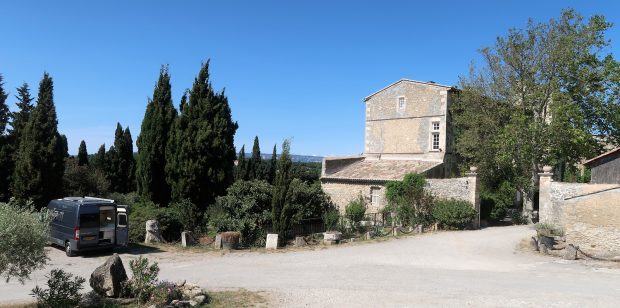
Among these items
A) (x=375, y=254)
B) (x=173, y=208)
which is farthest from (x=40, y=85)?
(x=375, y=254)

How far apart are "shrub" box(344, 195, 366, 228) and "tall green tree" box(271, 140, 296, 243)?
4320mm

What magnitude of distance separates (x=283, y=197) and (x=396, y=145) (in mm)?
15269

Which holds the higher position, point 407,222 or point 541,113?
point 541,113

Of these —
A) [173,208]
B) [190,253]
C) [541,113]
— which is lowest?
[190,253]

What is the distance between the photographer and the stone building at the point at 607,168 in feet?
65.0

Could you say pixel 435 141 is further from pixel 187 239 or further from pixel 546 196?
pixel 187 239

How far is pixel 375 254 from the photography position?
54.4ft

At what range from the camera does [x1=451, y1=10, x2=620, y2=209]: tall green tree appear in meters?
24.1

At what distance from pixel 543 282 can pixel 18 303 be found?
12975 millimetres

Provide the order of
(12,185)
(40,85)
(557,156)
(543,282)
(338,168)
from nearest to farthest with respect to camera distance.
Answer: (543,282)
(12,185)
(40,85)
(557,156)
(338,168)

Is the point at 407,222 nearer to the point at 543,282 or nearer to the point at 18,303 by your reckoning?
the point at 543,282

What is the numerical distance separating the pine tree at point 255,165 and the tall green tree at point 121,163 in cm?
1217

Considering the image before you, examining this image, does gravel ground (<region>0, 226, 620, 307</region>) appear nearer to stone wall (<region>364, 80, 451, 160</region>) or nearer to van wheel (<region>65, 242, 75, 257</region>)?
van wheel (<region>65, 242, 75, 257</region>)

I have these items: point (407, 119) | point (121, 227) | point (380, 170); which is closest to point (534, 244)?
point (380, 170)
